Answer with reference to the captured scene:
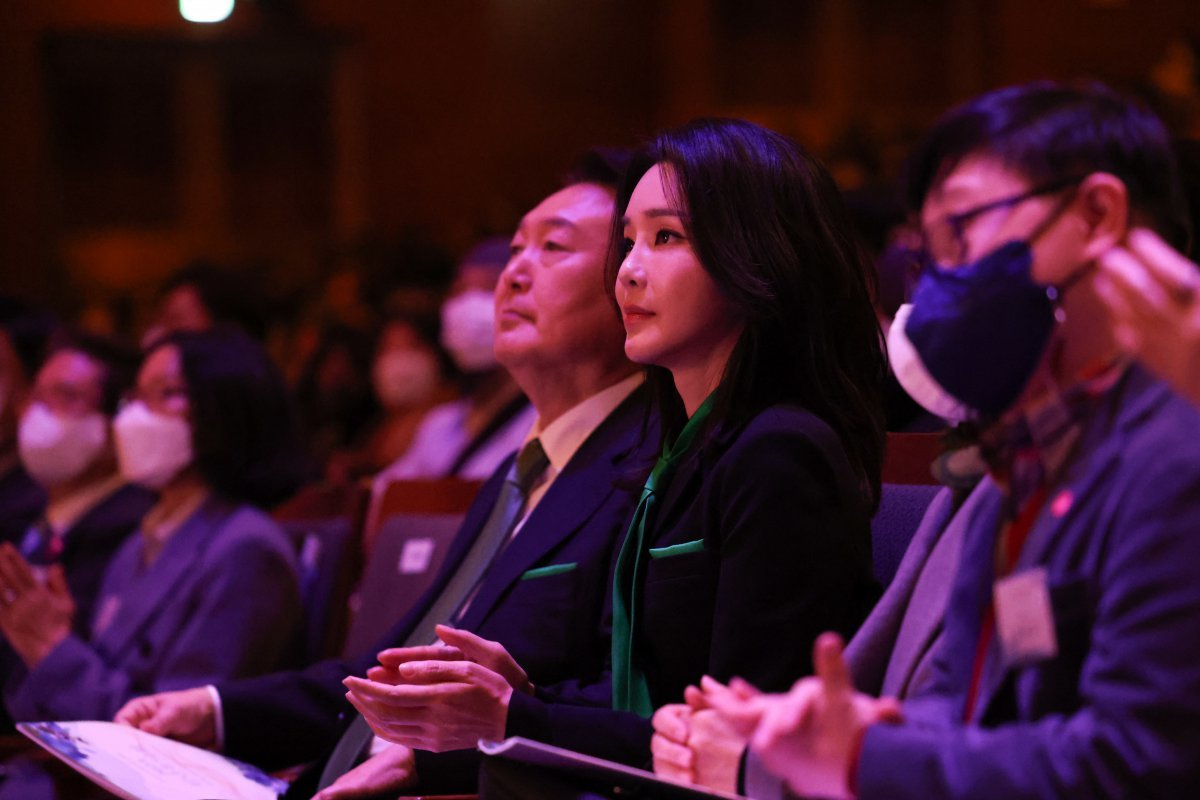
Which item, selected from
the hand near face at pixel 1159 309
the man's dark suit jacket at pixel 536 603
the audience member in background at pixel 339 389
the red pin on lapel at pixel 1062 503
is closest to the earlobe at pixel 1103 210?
the hand near face at pixel 1159 309

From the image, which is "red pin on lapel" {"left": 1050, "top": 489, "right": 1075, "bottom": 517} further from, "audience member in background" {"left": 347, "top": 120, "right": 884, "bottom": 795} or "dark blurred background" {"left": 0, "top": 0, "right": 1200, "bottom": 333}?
"dark blurred background" {"left": 0, "top": 0, "right": 1200, "bottom": 333}

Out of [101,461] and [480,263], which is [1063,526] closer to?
[101,461]

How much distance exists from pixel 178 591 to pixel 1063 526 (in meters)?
2.05

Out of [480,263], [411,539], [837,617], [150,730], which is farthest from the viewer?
[480,263]

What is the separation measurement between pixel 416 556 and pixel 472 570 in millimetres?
534

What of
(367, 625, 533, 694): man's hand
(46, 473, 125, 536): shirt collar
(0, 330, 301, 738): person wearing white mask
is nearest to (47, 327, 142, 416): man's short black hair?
(46, 473, 125, 536): shirt collar

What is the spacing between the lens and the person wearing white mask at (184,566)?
2.66 metres

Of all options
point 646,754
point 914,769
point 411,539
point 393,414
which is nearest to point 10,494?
point 411,539

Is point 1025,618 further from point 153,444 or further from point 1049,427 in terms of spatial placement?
point 153,444

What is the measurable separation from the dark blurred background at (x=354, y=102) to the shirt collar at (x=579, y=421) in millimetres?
5777

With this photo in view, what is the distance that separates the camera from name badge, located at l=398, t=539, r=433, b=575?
8.82ft

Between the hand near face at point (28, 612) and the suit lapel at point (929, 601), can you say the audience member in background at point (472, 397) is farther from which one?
the suit lapel at point (929, 601)

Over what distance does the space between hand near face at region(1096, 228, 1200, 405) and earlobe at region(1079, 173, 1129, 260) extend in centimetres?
10

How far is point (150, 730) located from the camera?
224 cm
